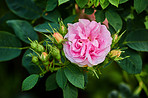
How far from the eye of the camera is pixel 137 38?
862mm

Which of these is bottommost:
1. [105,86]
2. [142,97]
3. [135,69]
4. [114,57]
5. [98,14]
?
[142,97]

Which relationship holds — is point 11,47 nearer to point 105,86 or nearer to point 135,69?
point 135,69

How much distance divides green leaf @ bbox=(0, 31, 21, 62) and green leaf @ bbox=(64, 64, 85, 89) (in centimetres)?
29

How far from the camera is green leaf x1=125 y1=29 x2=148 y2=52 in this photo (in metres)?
Answer: 0.84

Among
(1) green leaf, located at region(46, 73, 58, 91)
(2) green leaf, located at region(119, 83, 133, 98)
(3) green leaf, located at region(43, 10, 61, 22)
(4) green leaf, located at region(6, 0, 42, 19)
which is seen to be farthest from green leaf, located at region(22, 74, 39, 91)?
(2) green leaf, located at region(119, 83, 133, 98)

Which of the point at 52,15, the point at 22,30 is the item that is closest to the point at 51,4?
the point at 52,15

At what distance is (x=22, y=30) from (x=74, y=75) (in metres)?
0.32

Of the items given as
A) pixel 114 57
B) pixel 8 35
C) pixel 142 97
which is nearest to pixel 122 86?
pixel 142 97

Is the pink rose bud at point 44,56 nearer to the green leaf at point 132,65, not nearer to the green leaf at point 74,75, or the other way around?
the green leaf at point 74,75

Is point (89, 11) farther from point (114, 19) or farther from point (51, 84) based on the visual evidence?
point (51, 84)

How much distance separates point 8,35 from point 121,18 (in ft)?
1.55

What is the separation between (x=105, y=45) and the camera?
2.16ft

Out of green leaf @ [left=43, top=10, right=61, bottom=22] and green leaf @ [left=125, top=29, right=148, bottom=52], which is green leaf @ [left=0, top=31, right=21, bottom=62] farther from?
green leaf @ [left=125, top=29, right=148, bottom=52]

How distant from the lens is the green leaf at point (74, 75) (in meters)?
0.67
